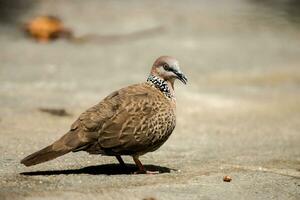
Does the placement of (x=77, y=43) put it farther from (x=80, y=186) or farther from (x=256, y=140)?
(x=80, y=186)

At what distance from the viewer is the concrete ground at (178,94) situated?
667cm

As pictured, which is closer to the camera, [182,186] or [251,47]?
[182,186]

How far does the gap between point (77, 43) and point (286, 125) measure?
21.5ft

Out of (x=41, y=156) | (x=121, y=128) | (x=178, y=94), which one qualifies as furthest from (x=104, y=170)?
(x=178, y=94)

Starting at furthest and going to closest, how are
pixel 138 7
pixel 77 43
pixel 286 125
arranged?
pixel 138 7, pixel 77 43, pixel 286 125

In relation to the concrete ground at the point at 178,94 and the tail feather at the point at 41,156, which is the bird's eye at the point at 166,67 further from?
the tail feather at the point at 41,156

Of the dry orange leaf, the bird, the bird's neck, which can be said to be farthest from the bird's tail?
the dry orange leaf

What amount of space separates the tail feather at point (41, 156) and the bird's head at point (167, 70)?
1.38 meters

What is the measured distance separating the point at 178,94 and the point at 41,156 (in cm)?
588

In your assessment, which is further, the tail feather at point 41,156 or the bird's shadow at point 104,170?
the bird's shadow at point 104,170

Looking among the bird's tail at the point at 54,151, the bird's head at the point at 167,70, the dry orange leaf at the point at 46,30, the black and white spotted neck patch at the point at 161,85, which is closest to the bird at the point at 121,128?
the bird's tail at the point at 54,151

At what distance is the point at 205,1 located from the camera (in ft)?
69.7

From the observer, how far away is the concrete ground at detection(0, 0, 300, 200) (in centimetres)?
667

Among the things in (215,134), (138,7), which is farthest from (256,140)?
(138,7)
